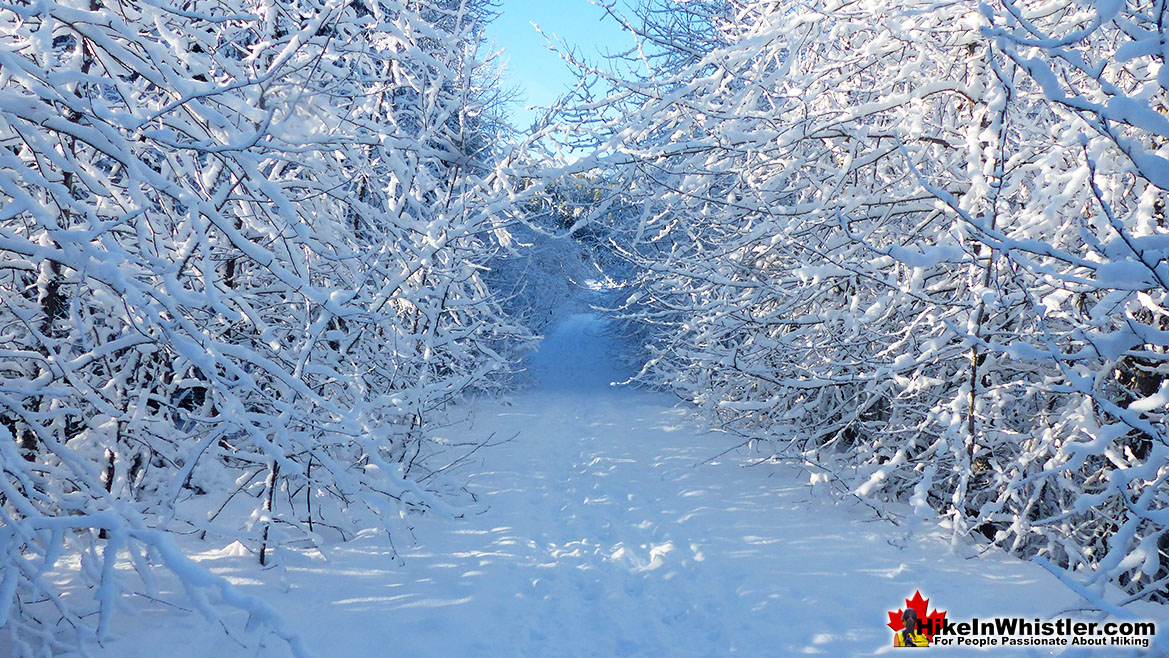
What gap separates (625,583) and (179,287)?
3.40 metres

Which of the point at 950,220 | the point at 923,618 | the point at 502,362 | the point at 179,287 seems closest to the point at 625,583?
the point at 923,618

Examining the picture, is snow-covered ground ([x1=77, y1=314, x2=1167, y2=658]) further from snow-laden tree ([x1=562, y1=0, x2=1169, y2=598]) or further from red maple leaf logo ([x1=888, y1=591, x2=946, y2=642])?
snow-laden tree ([x1=562, y1=0, x2=1169, y2=598])

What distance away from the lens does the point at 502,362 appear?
5.41 m

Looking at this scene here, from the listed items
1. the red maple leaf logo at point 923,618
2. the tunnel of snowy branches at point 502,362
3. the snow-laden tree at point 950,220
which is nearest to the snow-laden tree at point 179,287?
the tunnel of snowy branches at point 502,362

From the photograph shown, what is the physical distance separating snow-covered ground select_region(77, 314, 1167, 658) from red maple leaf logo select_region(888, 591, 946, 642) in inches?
2.1

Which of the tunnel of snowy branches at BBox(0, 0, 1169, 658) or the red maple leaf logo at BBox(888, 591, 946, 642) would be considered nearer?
A: the tunnel of snowy branches at BBox(0, 0, 1169, 658)

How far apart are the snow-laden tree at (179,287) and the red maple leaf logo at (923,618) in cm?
255

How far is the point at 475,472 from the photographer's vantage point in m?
7.69

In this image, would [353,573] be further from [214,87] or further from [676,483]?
[676,483]

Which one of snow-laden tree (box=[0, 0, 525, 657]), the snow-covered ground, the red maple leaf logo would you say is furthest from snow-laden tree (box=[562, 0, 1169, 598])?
snow-laden tree (box=[0, 0, 525, 657])

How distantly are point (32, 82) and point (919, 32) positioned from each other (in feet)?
16.3

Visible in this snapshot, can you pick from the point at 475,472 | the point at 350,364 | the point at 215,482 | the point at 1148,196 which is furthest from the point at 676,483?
the point at 1148,196

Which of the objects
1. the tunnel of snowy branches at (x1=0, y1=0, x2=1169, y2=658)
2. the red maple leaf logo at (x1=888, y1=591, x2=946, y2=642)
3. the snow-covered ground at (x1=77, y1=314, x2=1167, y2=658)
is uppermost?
the tunnel of snowy branches at (x1=0, y1=0, x2=1169, y2=658)

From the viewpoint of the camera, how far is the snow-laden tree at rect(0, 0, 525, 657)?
232cm
